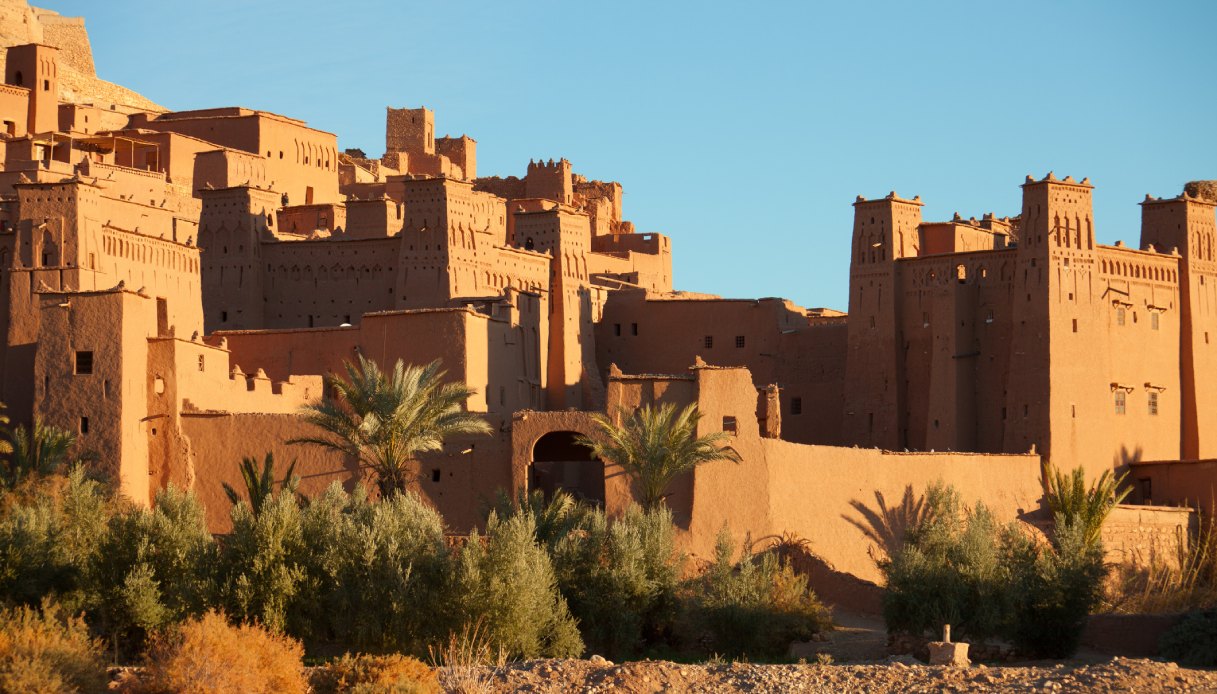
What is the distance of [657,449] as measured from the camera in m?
38.8

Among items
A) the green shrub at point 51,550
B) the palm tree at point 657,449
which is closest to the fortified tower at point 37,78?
the palm tree at point 657,449

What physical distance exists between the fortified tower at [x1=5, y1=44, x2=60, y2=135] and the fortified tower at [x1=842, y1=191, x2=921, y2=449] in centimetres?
2159

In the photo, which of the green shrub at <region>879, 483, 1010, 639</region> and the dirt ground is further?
the green shrub at <region>879, 483, 1010, 639</region>

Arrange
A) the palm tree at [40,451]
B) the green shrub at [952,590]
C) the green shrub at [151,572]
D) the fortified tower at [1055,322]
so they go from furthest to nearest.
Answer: the fortified tower at [1055,322] < the palm tree at [40,451] < the green shrub at [952,590] < the green shrub at [151,572]

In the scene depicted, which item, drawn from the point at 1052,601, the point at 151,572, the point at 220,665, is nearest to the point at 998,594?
the point at 1052,601

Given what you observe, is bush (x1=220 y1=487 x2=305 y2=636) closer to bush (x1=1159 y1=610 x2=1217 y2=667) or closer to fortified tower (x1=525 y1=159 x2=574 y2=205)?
bush (x1=1159 y1=610 x2=1217 y2=667)

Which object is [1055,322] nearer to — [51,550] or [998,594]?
[998,594]

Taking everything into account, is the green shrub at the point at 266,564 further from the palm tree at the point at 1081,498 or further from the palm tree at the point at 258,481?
the palm tree at the point at 1081,498

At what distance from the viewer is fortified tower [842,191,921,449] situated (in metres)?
48.9

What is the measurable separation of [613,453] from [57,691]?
13.6 m

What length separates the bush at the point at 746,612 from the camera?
34031 millimetres

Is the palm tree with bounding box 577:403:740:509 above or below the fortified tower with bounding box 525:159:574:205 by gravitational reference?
below

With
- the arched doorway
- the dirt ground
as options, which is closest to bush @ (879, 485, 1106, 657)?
the dirt ground

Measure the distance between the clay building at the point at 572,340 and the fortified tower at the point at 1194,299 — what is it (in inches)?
2.8
